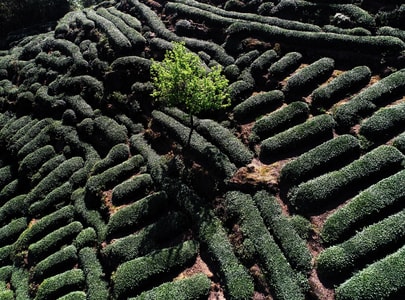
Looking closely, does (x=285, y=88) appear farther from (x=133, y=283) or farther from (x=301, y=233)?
(x=133, y=283)

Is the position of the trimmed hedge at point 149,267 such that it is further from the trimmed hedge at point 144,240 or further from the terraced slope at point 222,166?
the trimmed hedge at point 144,240

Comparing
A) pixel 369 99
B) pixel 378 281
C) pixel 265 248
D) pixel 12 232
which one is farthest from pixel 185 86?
pixel 12 232

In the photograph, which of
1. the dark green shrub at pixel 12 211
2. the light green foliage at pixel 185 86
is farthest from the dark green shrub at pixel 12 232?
the light green foliage at pixel 185 86

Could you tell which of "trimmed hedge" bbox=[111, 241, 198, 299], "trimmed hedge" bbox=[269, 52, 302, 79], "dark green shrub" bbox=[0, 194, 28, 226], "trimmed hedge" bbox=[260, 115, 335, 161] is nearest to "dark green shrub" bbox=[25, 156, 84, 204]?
"dark green shrub" bbox=[0, 194, 28, 226]

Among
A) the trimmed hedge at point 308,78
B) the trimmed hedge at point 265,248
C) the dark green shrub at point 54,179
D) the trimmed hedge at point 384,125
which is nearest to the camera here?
the trimmed hedge at point 265,248

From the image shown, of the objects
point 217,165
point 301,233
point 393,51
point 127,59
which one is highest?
point 127,59

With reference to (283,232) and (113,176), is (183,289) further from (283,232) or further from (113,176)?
(113,176)

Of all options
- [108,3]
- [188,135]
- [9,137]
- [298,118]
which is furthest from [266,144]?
[108,3]
